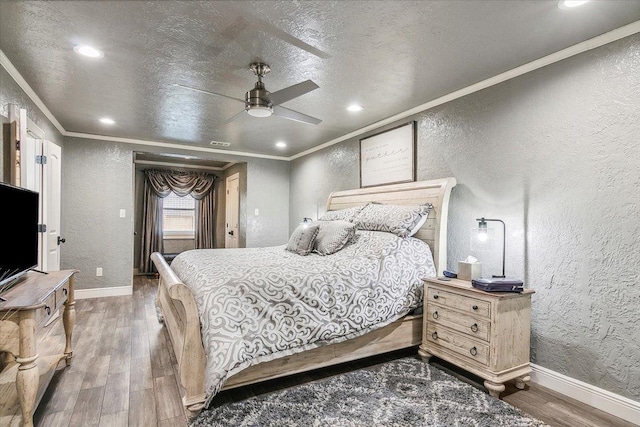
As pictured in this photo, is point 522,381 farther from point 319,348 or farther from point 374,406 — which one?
point 319,348

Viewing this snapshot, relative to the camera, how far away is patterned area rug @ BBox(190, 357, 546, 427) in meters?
1.85

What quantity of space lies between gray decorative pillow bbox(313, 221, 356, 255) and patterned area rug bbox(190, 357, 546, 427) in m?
1.08

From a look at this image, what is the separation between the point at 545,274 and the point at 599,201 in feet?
1.96

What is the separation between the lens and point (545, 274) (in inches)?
93.0

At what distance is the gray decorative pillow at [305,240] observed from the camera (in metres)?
3.21

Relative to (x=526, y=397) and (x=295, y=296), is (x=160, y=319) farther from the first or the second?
(x=526, y=397)

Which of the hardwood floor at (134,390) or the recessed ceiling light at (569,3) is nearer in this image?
the recessed ceiling light at (569,3)

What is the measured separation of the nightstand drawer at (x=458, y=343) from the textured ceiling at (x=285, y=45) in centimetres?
199

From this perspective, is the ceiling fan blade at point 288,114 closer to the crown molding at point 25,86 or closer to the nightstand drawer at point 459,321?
the nightstand drawer at point 459,321

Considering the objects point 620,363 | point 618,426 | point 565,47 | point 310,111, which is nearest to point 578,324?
point 620,363

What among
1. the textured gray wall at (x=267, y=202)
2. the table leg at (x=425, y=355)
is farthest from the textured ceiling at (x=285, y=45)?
the textured gray wall at (x=267, y=202)

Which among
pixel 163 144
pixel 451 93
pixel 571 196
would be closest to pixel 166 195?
pixel 163 144

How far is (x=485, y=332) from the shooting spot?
220cm

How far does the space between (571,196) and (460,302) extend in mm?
1027
